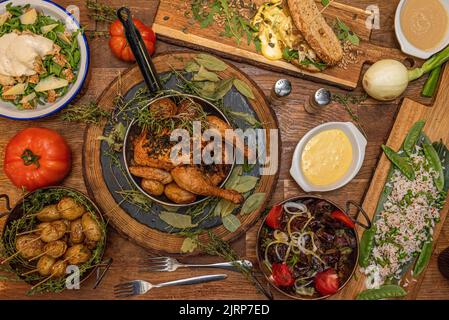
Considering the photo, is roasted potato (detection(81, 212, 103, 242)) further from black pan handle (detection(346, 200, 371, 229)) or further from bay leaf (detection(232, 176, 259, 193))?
black pan handle (detection(346, 200, 371, 229))

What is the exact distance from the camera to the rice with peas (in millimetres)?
1960

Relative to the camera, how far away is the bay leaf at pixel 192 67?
191cm

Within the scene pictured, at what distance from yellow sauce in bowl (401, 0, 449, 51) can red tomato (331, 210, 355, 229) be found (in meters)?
0.91

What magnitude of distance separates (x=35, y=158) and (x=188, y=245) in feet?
A: 2.38

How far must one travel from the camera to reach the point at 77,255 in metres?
1.71

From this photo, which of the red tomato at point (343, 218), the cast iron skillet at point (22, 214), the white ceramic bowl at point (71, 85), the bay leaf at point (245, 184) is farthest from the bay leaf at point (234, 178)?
the white ceramic bowl at point (71, 85)

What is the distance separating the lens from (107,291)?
1.88 metres

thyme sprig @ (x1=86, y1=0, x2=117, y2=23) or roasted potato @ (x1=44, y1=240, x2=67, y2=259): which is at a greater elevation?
thyme sprig @ (x1=86, y1=0, x2=117, y2=23)

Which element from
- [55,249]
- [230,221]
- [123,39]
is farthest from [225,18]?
[55,249]

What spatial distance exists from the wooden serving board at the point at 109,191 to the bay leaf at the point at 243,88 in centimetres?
2

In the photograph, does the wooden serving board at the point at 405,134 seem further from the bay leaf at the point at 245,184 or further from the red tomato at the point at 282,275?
the bay leaf at the point at 245,184

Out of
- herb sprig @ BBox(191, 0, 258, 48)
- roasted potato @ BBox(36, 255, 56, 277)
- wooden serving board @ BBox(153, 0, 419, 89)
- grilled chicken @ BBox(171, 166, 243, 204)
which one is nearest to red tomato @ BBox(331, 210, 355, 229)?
grilled chicken @ BBox(171, 166, 243, 204)

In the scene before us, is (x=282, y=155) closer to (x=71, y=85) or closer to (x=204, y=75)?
(x=204, y=75)
